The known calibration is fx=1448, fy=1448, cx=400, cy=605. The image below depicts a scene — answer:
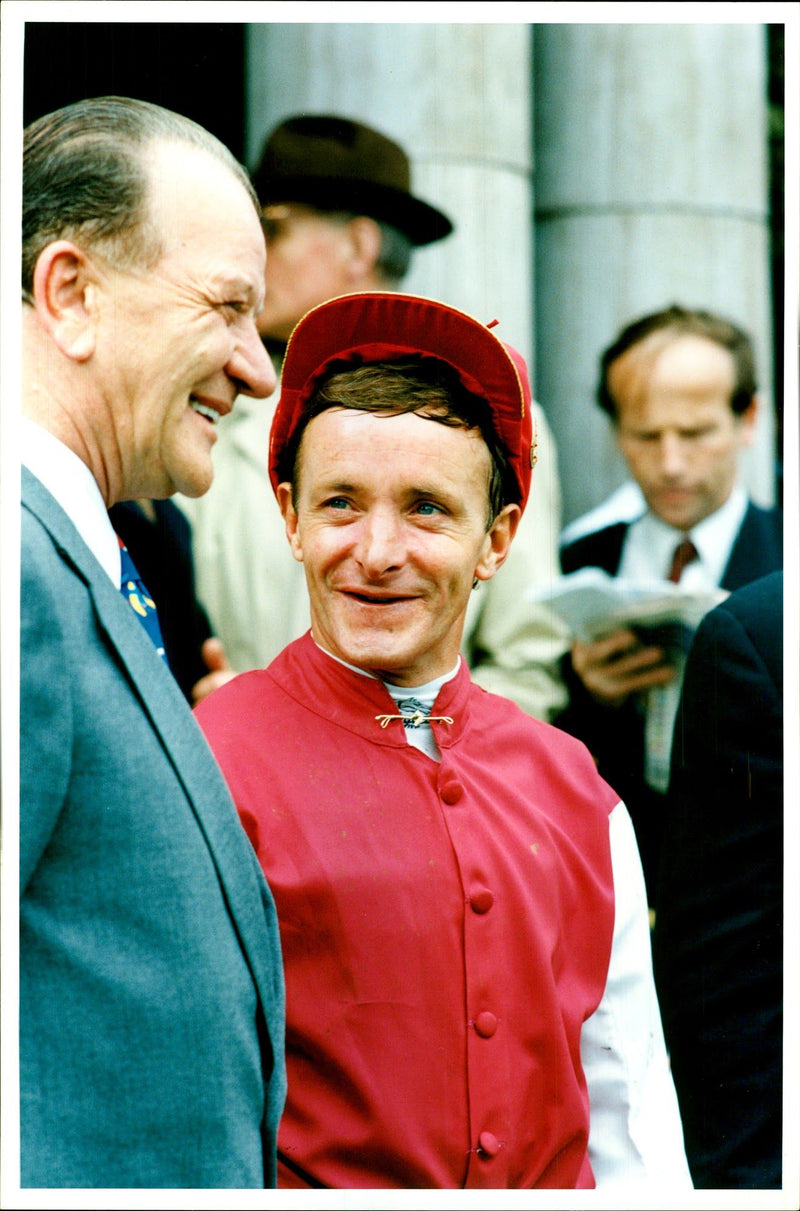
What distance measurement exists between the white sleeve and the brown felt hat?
1.91m

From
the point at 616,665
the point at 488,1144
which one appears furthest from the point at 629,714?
the point at 488,1144

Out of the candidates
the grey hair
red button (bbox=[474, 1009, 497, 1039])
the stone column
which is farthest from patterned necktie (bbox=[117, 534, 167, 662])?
the stone column

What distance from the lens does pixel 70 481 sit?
65.9 inches

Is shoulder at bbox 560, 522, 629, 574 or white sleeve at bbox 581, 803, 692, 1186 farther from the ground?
shoulder at bbox 560, 522, 629, 574

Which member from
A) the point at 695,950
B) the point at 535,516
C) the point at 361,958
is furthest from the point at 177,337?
the point at 535,516

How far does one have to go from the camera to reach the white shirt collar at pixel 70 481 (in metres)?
1.65

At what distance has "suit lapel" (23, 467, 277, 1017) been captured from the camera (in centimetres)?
153

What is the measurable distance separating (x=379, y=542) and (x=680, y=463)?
2048 millimetres

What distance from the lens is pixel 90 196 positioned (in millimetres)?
1706

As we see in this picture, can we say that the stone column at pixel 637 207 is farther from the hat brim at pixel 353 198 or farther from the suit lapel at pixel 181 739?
the suit lapel at pixel 181 739

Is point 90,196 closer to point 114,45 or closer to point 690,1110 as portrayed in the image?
point 114,45

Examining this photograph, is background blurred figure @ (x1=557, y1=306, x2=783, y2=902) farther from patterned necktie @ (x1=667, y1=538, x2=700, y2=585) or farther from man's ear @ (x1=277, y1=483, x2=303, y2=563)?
man's ear @ (x1=277, y1=483, x2=303, y2=563)

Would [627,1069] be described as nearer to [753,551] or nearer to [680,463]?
[753,551]

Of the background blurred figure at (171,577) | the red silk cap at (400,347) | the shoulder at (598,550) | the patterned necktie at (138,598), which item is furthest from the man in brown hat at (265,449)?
the red silk cap at (400,347)
